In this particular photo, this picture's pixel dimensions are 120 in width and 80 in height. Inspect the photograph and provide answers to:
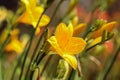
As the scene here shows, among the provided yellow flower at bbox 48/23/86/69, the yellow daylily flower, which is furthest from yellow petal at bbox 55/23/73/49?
the yellow daylily flower

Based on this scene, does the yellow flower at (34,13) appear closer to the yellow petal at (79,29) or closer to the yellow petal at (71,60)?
the yellow petal at (79,29)

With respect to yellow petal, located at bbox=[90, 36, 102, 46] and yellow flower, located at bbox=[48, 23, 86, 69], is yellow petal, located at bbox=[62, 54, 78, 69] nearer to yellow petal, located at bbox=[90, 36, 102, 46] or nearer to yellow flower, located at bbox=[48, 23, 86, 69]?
yellow flower, located at bbox=[48, 23, 86, 69]

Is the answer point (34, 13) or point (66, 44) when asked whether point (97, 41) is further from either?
point (34, 13)

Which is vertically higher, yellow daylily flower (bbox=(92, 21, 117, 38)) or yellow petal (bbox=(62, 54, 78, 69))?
yellow daylily flower (bbox=(92, 21, 117, 38))

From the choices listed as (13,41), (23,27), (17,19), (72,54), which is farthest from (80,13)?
(72,54)

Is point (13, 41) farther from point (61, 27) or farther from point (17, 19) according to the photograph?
point (61, 27)

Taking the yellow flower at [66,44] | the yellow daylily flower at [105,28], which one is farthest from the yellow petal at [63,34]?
the yellow daylily flower at [105,28]

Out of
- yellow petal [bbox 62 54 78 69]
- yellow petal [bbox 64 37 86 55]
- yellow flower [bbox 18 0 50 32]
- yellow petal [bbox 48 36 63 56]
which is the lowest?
yellow petal [bbox 62 54 78 69]
